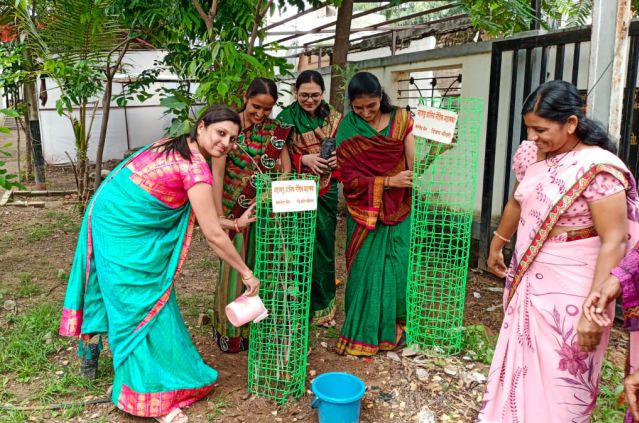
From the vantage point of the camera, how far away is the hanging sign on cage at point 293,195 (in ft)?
7.77

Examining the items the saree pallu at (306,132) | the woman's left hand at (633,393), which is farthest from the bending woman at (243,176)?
the woman's left hand at (633,393)

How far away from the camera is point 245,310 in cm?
232

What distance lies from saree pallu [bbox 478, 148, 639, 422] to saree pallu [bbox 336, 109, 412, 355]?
0.94 m

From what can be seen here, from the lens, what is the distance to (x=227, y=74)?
10.3 ft

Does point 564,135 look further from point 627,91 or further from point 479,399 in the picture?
point 627,91

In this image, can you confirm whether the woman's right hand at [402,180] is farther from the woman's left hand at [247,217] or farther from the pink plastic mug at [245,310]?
the pink plastic mug at [245,310]

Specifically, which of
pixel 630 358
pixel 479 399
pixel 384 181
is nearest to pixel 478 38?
pixel 384 181

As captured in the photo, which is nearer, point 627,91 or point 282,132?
point 282,132

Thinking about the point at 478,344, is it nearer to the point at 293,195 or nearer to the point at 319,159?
the point at 319,159

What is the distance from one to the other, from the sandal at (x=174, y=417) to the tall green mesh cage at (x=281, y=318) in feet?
1.21

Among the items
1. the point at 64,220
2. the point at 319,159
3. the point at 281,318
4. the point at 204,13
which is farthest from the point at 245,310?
the point at 64,220

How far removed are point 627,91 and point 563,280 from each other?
7.05 ft

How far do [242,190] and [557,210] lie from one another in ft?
5.74

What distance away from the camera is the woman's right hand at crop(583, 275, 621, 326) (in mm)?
1688
